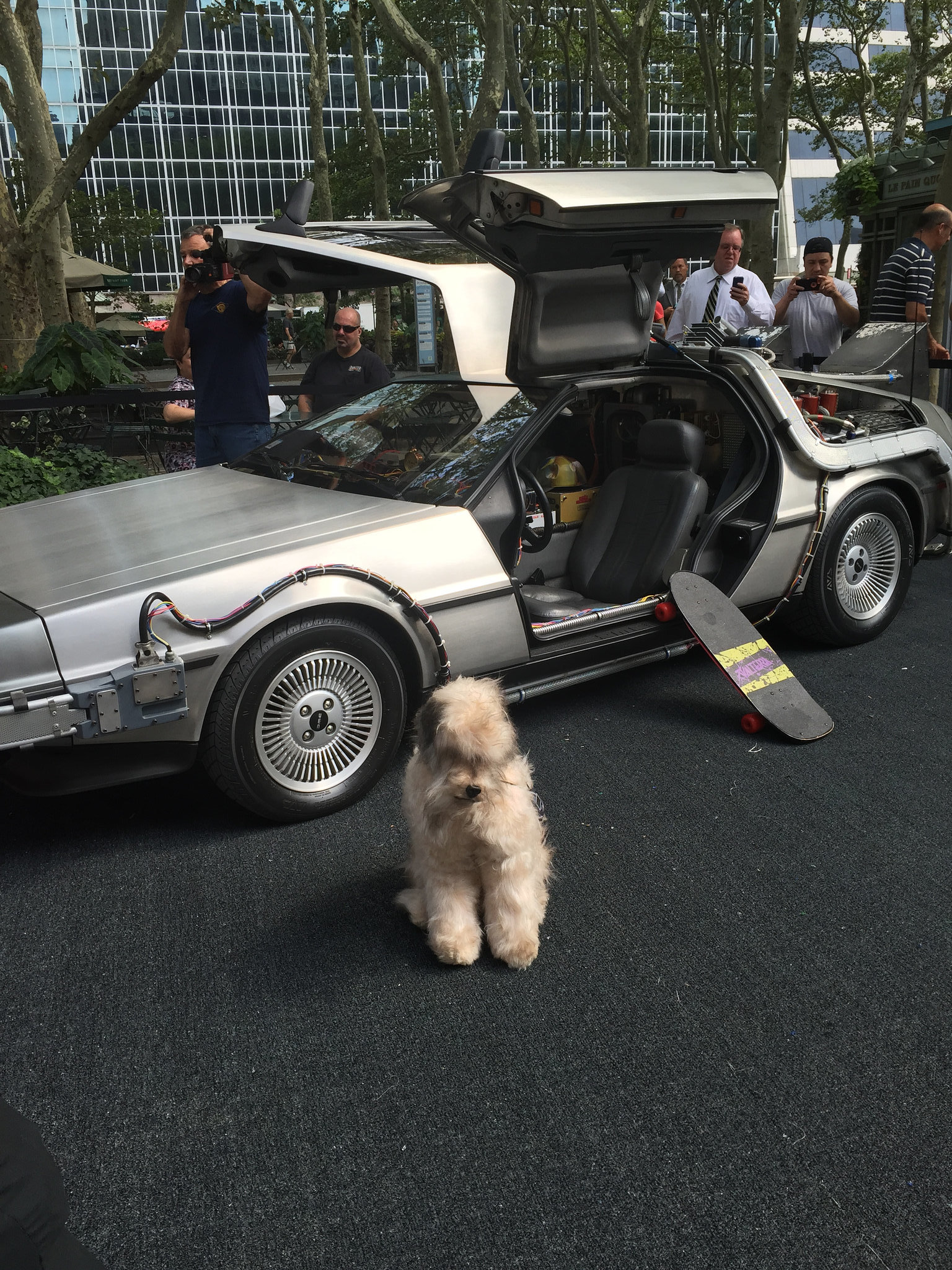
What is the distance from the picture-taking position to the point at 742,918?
10.6ft

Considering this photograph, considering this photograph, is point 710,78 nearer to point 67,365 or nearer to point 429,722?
point 67,365

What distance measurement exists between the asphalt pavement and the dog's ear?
738mm

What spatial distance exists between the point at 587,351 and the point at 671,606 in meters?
1.27

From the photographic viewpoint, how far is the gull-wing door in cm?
411

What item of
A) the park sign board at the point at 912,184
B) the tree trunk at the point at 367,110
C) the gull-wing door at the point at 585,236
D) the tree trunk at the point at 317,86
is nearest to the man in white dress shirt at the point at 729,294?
the gull-wing door at the point at 585,236

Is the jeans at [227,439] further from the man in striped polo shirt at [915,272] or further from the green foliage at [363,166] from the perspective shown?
the green foliage at [363,166]

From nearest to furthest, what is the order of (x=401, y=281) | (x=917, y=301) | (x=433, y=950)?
(x=433, y=950) → (x=401, y=281) → (x=917, y=301)

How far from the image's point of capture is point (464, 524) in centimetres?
413

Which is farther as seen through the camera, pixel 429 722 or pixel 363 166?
pixel 363 166

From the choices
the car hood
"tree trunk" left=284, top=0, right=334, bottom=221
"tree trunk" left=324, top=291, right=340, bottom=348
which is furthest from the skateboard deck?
Result: "tree trunk" left=284, top=0, right=334, bottom=221

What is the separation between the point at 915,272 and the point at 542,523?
4.23 m

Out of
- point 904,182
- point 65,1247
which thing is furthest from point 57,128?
point 65,1247

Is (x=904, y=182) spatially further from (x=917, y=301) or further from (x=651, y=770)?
(x=651, y=770)

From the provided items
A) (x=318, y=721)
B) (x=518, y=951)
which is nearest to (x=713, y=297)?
(x=318, y=721)
